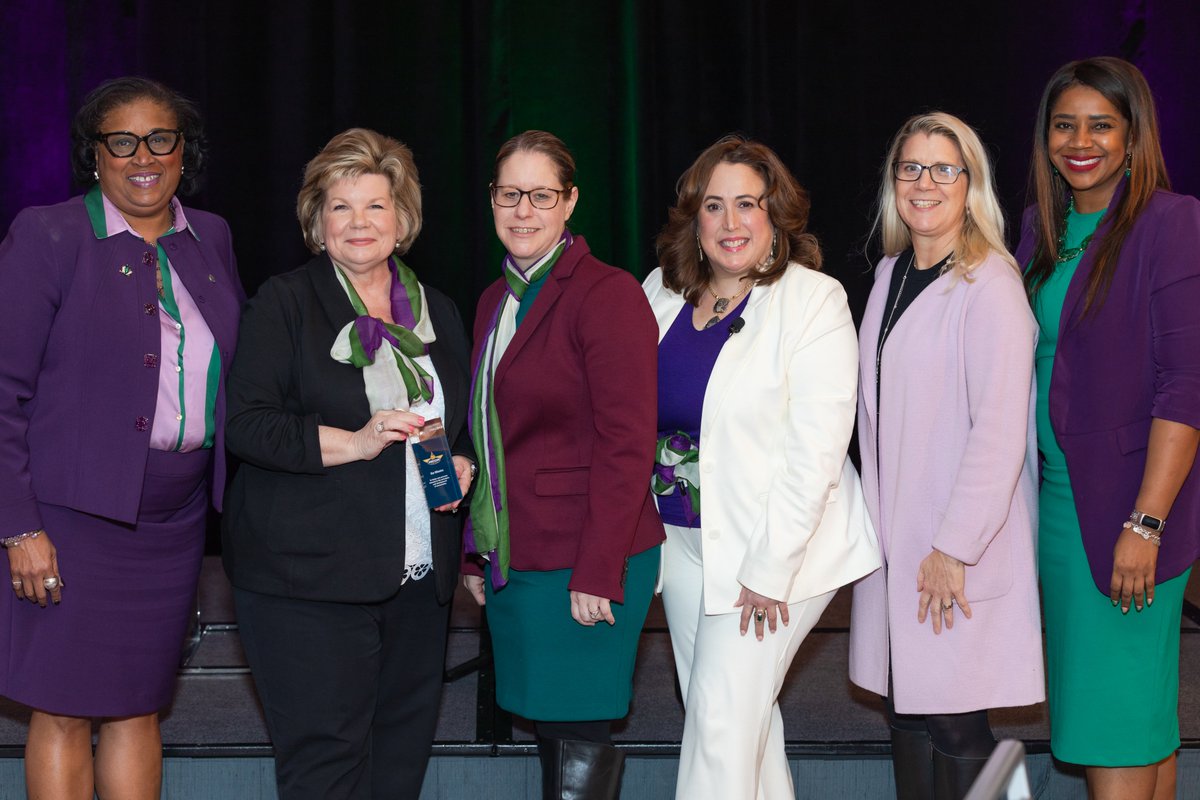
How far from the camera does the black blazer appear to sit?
2297 millimetres

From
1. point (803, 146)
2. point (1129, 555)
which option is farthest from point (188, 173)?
point (803, 146)

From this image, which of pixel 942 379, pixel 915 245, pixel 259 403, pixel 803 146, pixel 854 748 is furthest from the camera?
pixel 803 146

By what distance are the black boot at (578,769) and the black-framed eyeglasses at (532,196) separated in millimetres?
1052

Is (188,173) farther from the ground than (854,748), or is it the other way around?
(188,173)

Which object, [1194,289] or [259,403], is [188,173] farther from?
[1194,289]

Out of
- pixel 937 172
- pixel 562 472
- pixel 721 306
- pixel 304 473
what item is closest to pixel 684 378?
pixel 721 306

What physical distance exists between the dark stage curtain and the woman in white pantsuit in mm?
2056

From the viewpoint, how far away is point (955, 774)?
2512 millimetres

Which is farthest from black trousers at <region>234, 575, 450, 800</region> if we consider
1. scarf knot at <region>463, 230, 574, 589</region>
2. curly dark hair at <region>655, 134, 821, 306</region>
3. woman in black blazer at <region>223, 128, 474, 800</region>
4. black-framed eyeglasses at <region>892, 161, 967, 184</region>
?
black-framed eyeglasses at <region>892, 161, 967, 184</region>

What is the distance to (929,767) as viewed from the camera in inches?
103

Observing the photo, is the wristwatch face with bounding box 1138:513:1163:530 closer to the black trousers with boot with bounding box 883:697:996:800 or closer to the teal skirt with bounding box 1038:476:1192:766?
the teal skirt with bounding box 1038:476:1192:766

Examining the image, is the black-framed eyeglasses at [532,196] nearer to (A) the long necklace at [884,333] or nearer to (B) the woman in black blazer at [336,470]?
(B) the woman in black blazer at [336,470]

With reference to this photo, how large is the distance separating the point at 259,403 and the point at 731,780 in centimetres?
113

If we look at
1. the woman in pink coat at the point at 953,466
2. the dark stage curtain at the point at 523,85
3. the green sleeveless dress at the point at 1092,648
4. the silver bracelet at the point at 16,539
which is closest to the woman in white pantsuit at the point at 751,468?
the woman in pink coat at the point at 953,466
